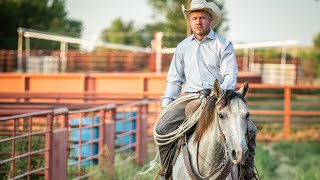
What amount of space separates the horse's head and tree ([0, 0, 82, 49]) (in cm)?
4924

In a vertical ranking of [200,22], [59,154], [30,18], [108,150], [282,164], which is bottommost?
[282,164]

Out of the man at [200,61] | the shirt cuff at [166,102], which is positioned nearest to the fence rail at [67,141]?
the shirt cuff at [166,102]

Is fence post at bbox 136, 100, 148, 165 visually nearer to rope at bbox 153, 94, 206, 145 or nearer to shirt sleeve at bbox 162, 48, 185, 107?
shirt sleeve at bbox 162, 48, 185, 107

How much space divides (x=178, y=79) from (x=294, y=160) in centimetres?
834

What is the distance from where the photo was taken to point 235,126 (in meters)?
4.96

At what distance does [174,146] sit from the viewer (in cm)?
618

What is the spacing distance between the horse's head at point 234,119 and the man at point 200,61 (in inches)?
27.5

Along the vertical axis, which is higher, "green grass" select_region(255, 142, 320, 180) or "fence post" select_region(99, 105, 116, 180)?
"fence post" select_region(99, 105, 116, 180)

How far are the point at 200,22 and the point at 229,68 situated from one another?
57cm

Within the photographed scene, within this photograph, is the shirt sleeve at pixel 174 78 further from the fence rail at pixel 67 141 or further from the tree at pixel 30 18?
the tree at pixel 30 18

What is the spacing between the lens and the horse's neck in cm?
550

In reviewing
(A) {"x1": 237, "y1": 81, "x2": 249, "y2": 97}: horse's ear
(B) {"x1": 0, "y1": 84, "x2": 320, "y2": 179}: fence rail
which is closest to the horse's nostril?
(A) {"x1": 237, "y1": 81, "x2": 249, "y2": 97}: horse's ear

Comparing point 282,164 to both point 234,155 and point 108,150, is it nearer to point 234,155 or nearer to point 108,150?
point 108,150

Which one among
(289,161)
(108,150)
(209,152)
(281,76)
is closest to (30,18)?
(281,76)
